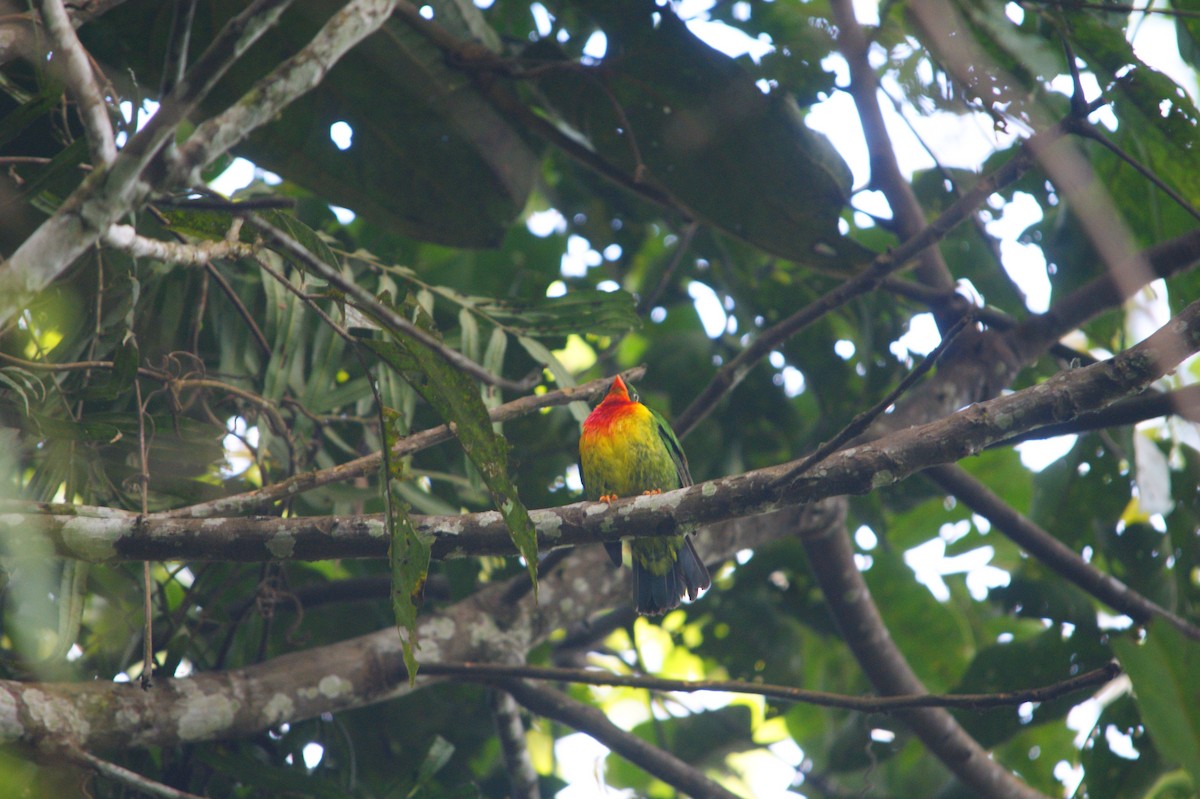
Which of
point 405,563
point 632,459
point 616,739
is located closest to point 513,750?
point 616,739

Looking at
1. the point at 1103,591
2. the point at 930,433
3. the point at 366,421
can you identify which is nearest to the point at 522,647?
the point at 366,421

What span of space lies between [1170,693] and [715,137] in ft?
9.87

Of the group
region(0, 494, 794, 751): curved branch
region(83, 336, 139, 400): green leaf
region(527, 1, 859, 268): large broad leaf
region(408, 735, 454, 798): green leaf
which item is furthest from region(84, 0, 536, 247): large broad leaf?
region(408, 735, 454, 798): green leaf

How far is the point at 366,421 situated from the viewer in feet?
12.5

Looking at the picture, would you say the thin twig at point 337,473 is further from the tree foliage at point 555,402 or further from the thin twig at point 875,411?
the thin twig at point 875,411

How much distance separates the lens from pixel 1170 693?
11.6 feet

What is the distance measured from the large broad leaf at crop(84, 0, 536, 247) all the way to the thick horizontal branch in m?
2.32

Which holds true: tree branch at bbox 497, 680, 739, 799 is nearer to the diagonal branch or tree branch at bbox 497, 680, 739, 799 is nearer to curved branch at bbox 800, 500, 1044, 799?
curved branch at bbox 800, 500, 1044, 799

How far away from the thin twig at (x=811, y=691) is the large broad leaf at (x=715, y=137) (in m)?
2.20

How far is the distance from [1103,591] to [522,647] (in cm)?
263

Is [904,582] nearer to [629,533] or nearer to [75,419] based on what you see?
[629,533]

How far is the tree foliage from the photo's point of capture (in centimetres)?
255

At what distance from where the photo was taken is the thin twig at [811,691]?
2514 mm

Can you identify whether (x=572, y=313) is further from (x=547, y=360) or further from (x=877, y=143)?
(x=877, y=143)
